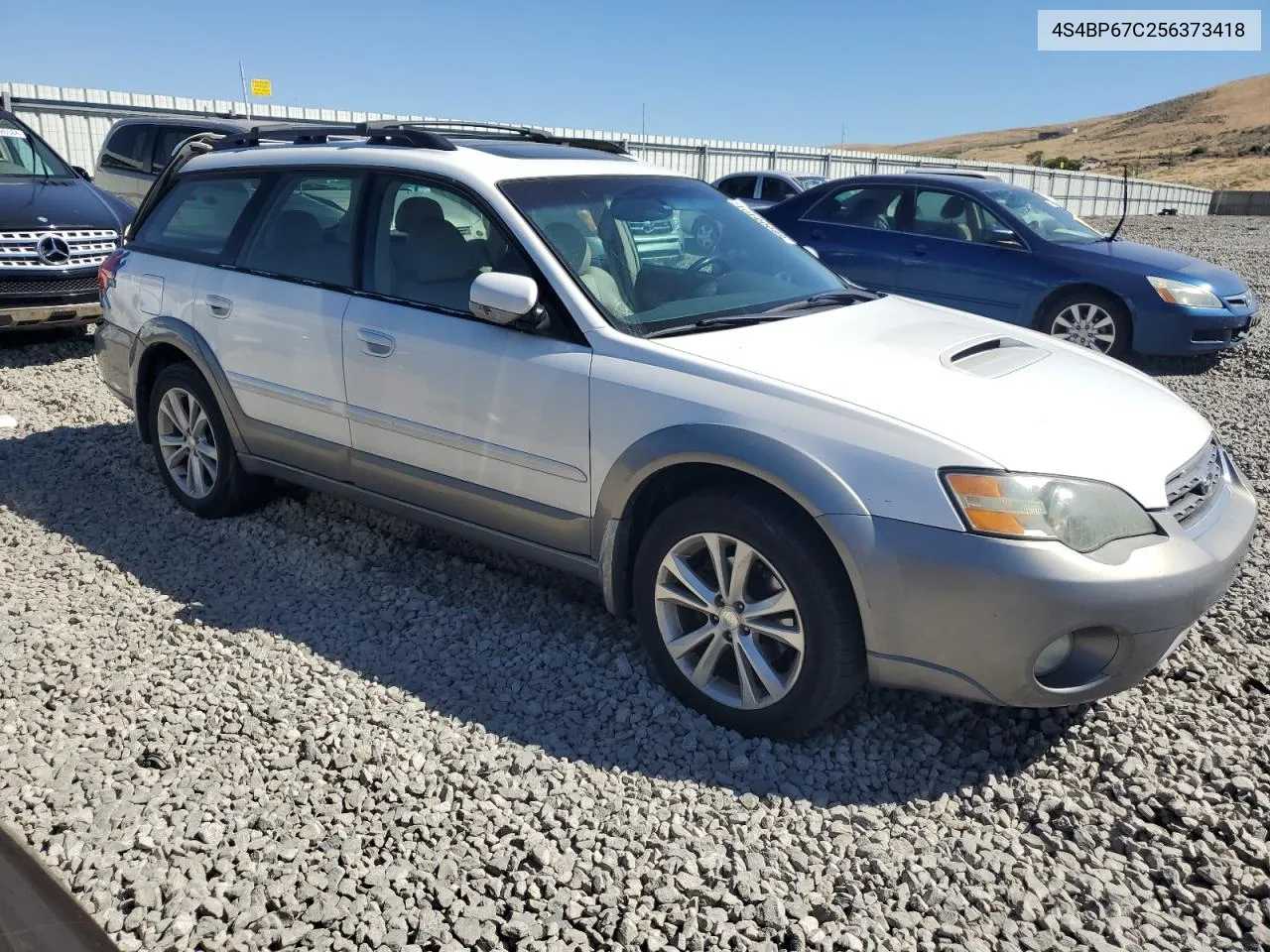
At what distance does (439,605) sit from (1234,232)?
1006 inches

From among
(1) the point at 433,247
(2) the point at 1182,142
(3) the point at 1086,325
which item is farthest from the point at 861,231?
(2) the point at 1182,142

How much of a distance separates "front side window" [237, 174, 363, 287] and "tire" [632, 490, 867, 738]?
1.88 meters

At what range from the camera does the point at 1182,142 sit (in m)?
86.1

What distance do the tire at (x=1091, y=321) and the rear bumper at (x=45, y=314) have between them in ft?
24.7

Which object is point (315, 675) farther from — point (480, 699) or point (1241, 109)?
point (1241, 109)

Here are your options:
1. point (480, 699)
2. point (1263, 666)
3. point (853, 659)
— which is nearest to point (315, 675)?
point (480, 699)

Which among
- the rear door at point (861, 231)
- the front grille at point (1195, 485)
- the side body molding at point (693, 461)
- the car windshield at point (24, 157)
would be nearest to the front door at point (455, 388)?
the side body molding at point (693, 461)

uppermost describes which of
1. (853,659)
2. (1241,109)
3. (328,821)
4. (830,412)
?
(1241,109)

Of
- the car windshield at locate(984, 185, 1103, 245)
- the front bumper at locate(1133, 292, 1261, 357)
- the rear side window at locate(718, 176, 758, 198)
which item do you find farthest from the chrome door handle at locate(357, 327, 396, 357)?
the rear side window at locate(718, 176, 758, 198)

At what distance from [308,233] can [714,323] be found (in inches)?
76.7

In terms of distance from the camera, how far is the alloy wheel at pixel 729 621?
10.1 ft

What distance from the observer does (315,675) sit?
3.60 m

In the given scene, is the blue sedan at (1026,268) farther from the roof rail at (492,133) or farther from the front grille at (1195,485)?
the front grille at (1195,485)

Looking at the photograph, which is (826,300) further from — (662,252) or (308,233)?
(308,233)
